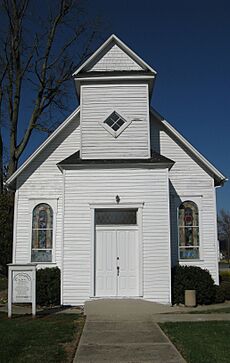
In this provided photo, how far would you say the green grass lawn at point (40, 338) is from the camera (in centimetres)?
746

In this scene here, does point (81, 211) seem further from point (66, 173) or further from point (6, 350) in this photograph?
point (6, 350)

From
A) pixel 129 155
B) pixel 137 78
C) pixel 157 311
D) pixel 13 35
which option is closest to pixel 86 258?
pixel 157 311

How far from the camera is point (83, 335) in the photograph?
926cm

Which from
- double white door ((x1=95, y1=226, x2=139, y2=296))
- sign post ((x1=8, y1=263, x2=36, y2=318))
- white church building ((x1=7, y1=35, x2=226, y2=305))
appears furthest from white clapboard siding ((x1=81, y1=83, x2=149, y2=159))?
sign post ((x1=8, y1=263, x2=36, y2=318))

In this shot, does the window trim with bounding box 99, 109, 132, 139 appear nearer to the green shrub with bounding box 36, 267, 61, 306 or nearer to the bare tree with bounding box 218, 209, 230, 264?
the green shrub with bounding box 36, 267, 61, 306

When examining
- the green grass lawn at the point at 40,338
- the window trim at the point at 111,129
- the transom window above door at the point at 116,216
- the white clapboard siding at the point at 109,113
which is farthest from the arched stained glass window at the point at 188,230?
the green grass lawn at the point at 40,338

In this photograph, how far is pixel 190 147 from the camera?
17.2 m

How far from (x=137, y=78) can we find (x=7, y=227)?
8932mm

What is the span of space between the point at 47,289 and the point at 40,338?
233 inches

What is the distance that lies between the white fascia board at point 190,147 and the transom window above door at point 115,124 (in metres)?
1.87

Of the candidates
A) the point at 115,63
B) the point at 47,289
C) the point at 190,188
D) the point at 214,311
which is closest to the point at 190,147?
the point at 190,188

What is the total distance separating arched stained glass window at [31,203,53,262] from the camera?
16562 millimetres

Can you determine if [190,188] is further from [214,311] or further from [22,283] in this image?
[22,283]

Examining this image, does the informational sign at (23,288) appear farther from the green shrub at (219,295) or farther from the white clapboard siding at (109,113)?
the green shrub at (219,295)
